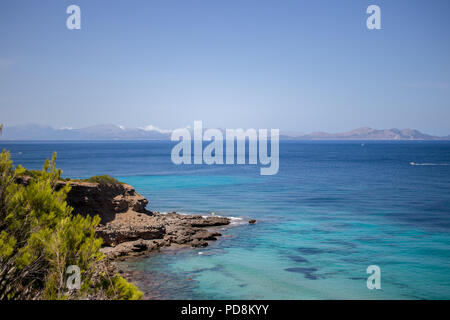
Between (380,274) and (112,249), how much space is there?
1697 cm

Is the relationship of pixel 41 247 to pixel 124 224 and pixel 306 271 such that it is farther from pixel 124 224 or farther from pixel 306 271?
pixel 124 224

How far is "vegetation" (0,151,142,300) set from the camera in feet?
29.3

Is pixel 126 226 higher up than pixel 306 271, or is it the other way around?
pixel 126 226

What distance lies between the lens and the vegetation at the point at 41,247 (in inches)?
352

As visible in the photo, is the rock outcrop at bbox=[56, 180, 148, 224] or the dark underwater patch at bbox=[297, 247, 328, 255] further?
the rock outcrop at bbox=[56, 180, 148, 224]

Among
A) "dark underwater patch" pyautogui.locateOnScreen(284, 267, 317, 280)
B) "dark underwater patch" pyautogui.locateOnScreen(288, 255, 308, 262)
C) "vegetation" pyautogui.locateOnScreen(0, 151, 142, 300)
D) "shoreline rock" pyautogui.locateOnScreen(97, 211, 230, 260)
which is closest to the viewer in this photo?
"vegetation" pyautogui.locateOnScreen(0, 151, 142, 300)

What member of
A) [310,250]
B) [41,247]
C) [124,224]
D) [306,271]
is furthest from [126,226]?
[41,247]

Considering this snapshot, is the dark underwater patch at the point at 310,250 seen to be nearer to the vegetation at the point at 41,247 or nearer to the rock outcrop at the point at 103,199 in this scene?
the rock outcrop at the point at 103,199

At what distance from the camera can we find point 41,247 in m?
9.34

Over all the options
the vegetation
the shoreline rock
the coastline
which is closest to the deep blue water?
the coastline

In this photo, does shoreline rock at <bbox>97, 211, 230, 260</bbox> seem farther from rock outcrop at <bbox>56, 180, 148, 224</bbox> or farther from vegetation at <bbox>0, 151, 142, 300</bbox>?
vegetation at <bbox>0, 151, 142, 300</bbox>

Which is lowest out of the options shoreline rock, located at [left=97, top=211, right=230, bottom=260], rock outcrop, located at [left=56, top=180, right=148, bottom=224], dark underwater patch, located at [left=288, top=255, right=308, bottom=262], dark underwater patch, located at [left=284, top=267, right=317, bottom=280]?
dark underwater patch, located at [left=288, top=255, right=308, bottom=262]

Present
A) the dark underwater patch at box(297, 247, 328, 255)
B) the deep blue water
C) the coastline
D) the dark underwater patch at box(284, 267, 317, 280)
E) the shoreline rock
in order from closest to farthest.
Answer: the deep blue water → the dark underwater patch at box(284, 267, 317, 280) → the shoreline rock → the coastline → the dark underwater patch at box(297, 247, 328, 255)

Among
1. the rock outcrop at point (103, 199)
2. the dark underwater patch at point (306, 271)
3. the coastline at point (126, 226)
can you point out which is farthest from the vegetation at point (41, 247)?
the rock outcrop at point (103, 199)
